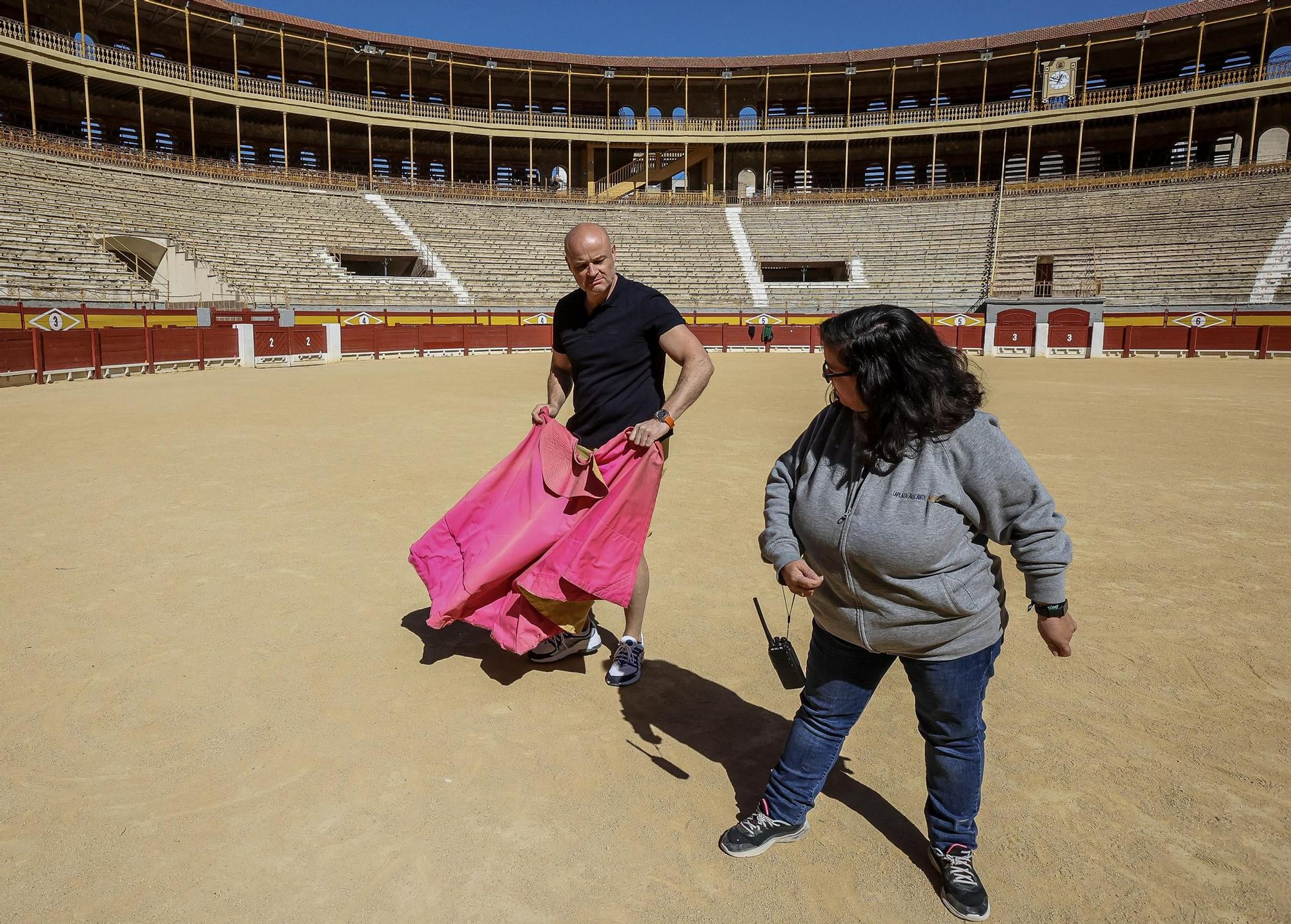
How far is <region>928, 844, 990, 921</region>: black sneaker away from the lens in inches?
63.4

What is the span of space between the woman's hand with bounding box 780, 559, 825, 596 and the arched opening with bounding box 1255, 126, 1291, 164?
36.3 meters

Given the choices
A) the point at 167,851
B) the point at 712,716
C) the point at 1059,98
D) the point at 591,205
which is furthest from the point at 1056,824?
the point at 1059,98

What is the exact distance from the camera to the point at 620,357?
262 centimetres

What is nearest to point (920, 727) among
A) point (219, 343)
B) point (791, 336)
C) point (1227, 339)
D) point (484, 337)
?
point (219, 343)

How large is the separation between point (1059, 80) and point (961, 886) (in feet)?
117

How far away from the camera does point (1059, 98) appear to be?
1207 inches

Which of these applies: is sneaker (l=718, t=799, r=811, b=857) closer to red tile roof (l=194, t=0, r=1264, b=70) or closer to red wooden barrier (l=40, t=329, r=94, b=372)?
red wooden barrier (l=40, t=329, r=94, b=372)

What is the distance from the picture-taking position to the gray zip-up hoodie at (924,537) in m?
1.50

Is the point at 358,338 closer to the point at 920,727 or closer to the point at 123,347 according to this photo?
the point at 123,347

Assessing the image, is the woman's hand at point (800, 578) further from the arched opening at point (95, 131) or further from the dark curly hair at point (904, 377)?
the arched opening at point (95, 131)

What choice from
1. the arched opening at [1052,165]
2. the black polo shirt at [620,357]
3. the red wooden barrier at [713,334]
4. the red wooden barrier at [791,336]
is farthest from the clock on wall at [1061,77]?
the black polo shirt at [620,357]

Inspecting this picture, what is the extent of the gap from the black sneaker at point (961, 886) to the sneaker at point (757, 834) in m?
0.30

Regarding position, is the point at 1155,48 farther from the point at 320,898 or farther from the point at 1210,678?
the point at 320,898

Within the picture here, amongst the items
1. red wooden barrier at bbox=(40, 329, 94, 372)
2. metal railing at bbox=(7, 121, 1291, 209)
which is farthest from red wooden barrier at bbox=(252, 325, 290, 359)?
metal railing at bbox=(7, 121, 1291, 209)
